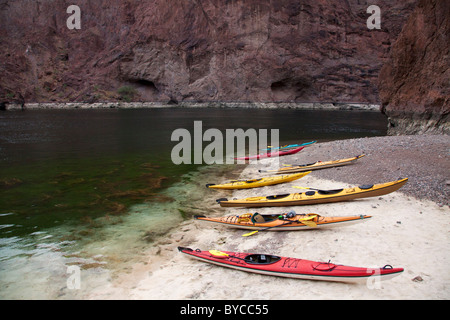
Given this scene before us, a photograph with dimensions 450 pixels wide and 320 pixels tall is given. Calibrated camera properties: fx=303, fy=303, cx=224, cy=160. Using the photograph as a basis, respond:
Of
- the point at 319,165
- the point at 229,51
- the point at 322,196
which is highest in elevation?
the point at 229,51

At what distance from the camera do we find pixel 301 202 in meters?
9.09

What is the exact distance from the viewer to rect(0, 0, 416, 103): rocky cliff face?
76.4 meters

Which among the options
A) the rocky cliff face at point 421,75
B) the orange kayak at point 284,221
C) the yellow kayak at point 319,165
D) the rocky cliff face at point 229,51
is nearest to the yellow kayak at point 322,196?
the orange kayak at point 284,221

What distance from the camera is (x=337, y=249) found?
6473 mm

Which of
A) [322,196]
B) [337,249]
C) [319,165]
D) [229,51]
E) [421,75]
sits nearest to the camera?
[337,249]

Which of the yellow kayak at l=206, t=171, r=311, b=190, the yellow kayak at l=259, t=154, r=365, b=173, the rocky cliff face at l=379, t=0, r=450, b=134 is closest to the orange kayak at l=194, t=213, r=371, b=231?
the yellow kayak at l=206, t=171, r=311, b=190

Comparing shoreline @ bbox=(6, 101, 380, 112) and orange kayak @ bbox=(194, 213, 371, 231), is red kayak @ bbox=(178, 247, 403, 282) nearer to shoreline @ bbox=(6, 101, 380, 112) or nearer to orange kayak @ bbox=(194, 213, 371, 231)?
orange kayak @ bbox=(194, 213, 371, 231)

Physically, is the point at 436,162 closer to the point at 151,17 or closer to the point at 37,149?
the point at 37,149

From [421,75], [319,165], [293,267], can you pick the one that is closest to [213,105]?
[421,75]

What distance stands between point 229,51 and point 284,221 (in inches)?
2988

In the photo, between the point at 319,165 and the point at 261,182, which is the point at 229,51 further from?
the point at 261,182

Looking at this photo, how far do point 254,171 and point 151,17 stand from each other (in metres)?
77.0

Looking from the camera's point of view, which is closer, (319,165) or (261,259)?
(261,259)

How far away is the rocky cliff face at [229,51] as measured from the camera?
76375 millimetres
